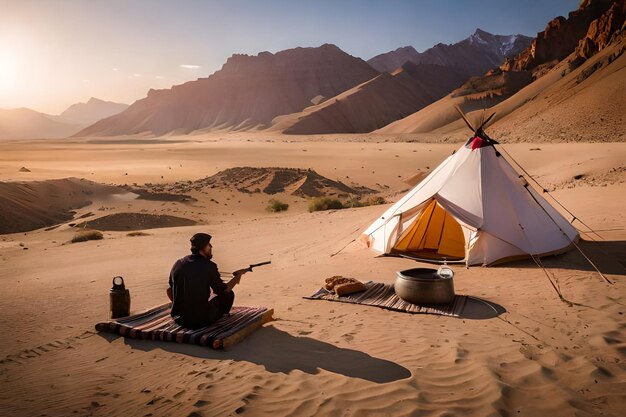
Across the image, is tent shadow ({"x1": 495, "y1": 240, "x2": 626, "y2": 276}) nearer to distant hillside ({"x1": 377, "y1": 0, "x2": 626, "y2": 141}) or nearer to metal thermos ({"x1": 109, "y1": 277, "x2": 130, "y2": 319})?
metal thermos ({"x1": 109, "y1": 277, "x2": 130, "y2": 319})

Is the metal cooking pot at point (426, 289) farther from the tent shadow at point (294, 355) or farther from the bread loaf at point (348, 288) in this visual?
the tent shadow at point (294, 355)

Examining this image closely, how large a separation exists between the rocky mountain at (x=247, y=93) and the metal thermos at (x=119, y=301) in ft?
344

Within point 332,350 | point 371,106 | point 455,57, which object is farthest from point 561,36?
point 332,350

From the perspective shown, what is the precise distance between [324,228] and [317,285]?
5.78m

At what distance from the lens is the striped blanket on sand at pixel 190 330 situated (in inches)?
198

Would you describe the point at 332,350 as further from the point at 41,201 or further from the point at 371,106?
the point at 371,106

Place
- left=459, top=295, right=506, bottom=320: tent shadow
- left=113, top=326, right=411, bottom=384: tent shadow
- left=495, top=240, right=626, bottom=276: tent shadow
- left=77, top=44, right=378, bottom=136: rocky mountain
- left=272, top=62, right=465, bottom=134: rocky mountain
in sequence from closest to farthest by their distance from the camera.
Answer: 1. left=113, top=326, right=411, bottom=384: tent shadow
2. left=459, top=295, right=506, bottom=320: tent shadow
3. left=495, top=240, right=626, bottom=276: tent shadow
4. left=272, top=62, right=465, bottom=134: rocky mountain
5. left=77, top=44, right=378, bottom=136: rocky mountain

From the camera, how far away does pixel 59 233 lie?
1548 centimetres

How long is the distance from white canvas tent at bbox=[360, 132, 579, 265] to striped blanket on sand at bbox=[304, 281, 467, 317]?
1.96 metres

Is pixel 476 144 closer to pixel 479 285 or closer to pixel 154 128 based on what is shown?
pixel 479 285

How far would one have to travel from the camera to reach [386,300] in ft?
21.6

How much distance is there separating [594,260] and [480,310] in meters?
3.23

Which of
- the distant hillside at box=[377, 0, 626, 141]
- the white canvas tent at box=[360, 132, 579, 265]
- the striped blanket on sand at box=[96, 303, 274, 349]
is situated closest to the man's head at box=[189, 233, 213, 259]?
the striped blanket on sand at box=[96, 303, 274, 349]

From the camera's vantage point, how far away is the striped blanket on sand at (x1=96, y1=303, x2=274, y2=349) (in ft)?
16.5
